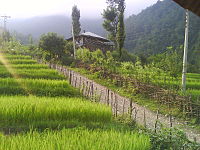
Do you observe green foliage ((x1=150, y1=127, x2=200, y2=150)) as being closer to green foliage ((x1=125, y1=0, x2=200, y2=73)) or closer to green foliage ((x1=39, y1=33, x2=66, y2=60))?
green foliage ((x1=39, y1=33, x2=66, y2=60))

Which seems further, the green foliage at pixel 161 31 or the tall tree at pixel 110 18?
the green foliage at pixel 161 31

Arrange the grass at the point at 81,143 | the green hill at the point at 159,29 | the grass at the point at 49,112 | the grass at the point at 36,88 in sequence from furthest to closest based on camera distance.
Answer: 1. the green hill at the point at 159,29
2. the grass at the point at 36,88
3. the grass at the point at 49,112
4. the grass at the point at 81,143

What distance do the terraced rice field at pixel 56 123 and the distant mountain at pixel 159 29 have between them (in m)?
36.9

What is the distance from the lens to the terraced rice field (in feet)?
14.6

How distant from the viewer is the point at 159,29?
183 ft

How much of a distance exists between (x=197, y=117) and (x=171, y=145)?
4.90 meters

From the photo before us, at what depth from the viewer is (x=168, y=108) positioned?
11508mm

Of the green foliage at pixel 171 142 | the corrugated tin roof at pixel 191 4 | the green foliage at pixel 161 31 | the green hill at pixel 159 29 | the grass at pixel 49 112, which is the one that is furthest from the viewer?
the green hill at pixel 159 29

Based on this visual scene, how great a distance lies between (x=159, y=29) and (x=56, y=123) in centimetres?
5163

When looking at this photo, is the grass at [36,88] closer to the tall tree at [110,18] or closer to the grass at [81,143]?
the grass at [81,143]

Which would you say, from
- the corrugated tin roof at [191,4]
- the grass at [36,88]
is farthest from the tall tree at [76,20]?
the corrugated tin roof at [191,4]

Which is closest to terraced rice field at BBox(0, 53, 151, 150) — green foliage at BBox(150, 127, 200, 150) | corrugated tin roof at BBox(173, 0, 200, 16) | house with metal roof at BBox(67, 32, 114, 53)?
green foliage at BBox(150, 127, 200, 150)

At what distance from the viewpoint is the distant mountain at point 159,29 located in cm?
4881

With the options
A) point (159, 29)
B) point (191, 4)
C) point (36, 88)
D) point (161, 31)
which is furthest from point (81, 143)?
point (159, 29)
